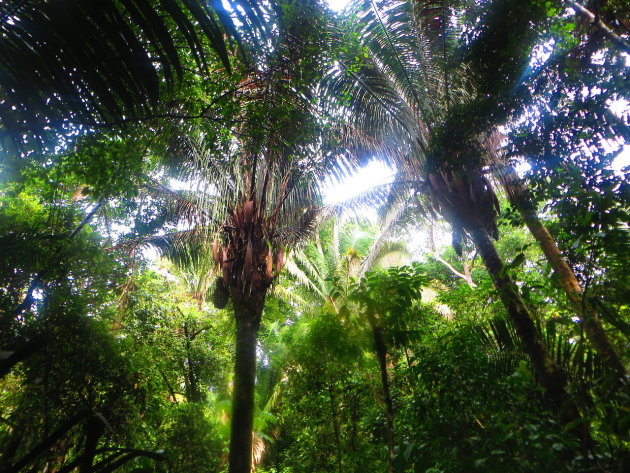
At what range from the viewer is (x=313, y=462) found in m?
4.46

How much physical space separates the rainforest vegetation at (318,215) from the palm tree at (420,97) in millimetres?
41

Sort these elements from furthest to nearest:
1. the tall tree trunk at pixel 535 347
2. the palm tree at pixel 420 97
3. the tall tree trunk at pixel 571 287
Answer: the palm tree at pixel 420 97 → the tall tree trunk at pixel 535 347 → the tall tree trunk at pixel 571 287

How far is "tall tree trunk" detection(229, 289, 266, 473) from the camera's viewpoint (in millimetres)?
4598

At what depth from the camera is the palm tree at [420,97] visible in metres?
5.23

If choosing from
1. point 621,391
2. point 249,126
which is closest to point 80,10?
point 621,391

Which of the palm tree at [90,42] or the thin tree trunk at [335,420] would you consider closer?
the palm tree at [90,42]

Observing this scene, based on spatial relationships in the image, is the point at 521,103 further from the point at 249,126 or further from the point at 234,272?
the point at 234,272

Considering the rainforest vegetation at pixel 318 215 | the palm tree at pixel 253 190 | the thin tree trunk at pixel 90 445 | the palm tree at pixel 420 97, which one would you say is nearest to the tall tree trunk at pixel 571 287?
the rainforest vegetation at pixel 318 215

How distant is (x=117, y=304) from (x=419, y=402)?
6.02m

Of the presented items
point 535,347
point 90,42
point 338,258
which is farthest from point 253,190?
point 338,258

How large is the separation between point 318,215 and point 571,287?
15.3ft

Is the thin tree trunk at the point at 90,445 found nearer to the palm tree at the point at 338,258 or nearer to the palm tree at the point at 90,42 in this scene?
the palm tree at the point at 90,42

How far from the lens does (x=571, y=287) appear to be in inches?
141

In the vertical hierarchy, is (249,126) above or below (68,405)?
above
